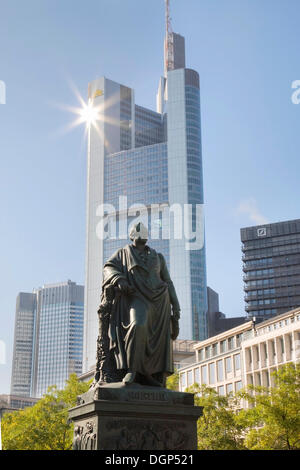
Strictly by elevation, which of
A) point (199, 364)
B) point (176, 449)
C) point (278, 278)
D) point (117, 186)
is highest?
point (117, 186)

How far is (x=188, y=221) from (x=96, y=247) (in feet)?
82.0

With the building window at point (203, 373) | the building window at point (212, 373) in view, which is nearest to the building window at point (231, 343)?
the building window at point (212, 373)

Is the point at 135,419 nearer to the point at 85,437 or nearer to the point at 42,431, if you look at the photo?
the point at 85,437

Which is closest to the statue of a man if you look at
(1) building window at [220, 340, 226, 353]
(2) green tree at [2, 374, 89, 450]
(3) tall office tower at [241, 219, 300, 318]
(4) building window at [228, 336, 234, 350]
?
(2) green tree at [2, 374, 89, 450]

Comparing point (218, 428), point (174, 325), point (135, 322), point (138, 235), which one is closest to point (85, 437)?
point (135, 322)

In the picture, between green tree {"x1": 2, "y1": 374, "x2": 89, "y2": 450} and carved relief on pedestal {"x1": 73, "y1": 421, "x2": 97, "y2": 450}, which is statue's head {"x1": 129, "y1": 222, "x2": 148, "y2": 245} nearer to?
carved relief on pedestal {"x1": 73, "y1": 421, "x2": 97, "y2": 450}

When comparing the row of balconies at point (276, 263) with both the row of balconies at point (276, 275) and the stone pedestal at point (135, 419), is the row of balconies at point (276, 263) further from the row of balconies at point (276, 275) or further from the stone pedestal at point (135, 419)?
the stone pedestal at point (135, 419)

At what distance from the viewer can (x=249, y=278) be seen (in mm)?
143625

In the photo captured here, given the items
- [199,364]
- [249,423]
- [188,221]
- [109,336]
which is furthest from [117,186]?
[109,336]

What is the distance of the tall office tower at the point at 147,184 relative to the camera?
484 ft

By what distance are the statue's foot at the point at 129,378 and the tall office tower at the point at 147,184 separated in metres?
134

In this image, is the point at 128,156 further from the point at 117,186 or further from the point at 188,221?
the point at 188,221

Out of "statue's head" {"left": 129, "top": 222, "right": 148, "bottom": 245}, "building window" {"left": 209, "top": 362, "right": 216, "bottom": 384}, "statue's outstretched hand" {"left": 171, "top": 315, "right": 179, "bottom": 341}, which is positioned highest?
"building window" {"left": 209, "top": 362, "right": 216, "bottom": 384}

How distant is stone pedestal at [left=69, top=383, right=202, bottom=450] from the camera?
9133 millimetres
